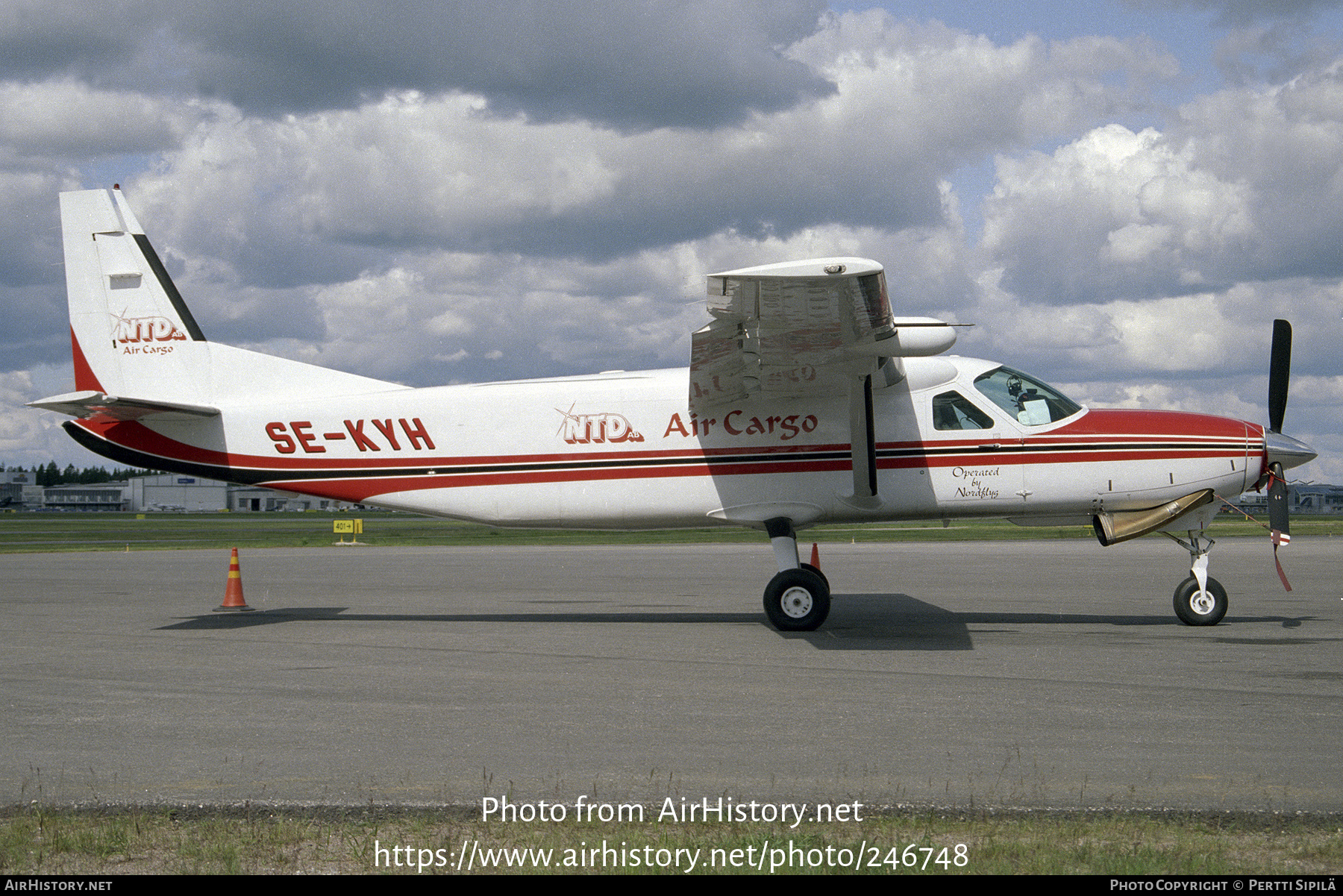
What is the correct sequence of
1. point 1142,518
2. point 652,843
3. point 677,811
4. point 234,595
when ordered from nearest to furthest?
point 652,843 < point 677,811 < point 1142,518 < point 234,595

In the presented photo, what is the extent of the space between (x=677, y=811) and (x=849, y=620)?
8.06 m

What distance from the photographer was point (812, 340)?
10281 millimetres

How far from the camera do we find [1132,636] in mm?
10812

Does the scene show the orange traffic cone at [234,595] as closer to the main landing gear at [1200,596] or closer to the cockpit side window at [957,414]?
the cockpit side window at [957,414]

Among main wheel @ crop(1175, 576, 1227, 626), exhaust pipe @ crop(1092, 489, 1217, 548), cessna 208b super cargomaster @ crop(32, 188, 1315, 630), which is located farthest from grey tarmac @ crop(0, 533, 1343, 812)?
cessna 208b super cargomaster @ crop(32, 188, 1315, 630)

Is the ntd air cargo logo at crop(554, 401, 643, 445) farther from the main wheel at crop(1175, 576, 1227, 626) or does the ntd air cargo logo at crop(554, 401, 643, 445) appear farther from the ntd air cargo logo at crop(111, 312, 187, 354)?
the main wheel at crop(1175, 576, 1227, 626)

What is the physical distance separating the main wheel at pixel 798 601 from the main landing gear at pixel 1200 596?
4.11 meters

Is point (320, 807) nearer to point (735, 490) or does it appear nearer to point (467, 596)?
point (735, 490)

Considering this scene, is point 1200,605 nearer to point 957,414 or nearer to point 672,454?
point 957,414

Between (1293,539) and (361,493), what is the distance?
36505mm

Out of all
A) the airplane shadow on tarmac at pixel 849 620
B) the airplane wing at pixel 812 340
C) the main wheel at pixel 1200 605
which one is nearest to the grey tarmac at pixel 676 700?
the airplane shadow on tarmac at pixel 849 620

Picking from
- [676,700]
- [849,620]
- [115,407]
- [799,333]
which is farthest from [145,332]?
[849,620]
